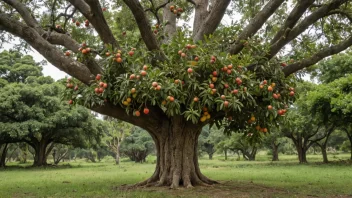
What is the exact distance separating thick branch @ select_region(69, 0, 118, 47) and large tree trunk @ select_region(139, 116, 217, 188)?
265 cm

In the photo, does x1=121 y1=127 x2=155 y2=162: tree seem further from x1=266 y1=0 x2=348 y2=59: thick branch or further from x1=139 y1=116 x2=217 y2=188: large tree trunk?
x1=266 y1=0 x2=348 y2=59: thick branch

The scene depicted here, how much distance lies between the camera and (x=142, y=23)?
272 inches

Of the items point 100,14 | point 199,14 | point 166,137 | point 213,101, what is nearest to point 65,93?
point 100,14

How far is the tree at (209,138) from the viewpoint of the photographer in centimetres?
3919

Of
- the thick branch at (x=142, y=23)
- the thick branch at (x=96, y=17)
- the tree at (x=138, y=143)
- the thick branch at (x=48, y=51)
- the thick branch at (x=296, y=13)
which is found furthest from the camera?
the tree at (x=138, y=143)

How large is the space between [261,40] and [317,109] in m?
12.0

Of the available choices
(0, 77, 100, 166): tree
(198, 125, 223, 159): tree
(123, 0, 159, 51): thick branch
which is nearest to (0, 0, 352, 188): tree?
(123, 0, 159, 51): thick branch

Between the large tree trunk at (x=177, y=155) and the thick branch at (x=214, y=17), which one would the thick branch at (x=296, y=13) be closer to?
the thick branch at (x=214, y=17)

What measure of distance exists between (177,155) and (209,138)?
33887mm

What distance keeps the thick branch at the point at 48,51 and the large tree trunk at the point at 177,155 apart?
254 cm

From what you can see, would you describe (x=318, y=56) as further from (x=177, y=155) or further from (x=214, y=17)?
(x=177, y=155)

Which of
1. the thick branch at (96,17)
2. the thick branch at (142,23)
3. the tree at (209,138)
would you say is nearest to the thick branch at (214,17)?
the thick branch at (142,23)

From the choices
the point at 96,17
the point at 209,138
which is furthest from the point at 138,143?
the point at 96,17

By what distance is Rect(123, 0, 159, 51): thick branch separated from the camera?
6.45 m
